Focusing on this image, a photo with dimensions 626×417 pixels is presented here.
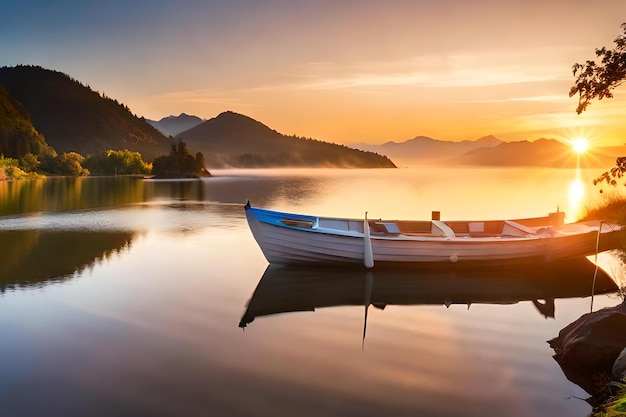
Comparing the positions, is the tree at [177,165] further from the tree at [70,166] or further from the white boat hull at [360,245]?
the white boat hull at [360,245]

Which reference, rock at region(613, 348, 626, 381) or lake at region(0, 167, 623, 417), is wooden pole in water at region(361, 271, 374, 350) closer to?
lake at region(0, 167, 623, 417)

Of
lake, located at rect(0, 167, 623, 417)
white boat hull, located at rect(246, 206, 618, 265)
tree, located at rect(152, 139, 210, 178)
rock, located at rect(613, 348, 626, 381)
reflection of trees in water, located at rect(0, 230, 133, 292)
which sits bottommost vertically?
reflection of trees in water, located at rect(0, 230, 133, 292)

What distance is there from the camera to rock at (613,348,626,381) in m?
9.84

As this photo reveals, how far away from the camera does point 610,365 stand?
10984mm

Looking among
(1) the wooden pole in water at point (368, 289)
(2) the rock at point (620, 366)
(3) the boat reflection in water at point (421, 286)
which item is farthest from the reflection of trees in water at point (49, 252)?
(2) the rock at point (620, 366)

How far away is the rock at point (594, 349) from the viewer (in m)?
10.9

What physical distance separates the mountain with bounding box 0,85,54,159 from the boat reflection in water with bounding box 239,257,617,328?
509 feet

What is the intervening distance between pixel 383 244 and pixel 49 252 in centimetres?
1778

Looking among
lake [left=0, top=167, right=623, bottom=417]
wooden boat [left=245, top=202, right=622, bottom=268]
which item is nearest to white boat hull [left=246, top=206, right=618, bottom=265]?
wooden boat [left=245, top=202, right=622, bottom=268]

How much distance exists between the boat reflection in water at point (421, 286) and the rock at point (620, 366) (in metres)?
7.05

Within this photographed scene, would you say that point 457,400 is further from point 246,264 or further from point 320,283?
point 246,264

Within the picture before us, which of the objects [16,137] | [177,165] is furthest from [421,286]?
[16,137]

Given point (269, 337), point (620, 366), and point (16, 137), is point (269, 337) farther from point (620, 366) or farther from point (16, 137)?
point (16, 137)

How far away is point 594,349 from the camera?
11234 millimetres
